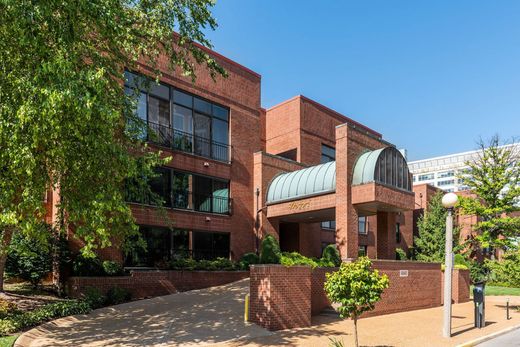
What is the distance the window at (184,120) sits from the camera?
71.2 ft

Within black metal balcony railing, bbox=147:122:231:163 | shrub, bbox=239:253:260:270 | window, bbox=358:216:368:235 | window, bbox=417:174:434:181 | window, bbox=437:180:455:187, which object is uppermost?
window, bbox=417:174:434:181

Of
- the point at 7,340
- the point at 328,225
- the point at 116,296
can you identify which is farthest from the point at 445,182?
the point at 7,340

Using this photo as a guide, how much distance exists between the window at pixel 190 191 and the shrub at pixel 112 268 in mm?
3203

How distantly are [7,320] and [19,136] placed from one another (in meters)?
5.38

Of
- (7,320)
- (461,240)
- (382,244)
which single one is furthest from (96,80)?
(461,240)

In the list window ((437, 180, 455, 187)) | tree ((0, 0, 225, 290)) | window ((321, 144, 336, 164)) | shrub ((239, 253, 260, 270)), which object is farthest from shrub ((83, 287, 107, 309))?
window ((437, 180, 455, 187))

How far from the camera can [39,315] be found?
515 inches

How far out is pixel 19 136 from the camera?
32.6ft

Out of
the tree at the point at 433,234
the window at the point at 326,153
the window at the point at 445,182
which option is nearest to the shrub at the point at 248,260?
the window at the point at 326,153

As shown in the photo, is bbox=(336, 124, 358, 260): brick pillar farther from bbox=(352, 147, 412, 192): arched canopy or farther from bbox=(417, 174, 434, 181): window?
bbox=(417, 174, 434, 181): window

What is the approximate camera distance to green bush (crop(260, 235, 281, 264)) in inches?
909

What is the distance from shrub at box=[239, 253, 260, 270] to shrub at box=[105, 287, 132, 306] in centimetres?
729

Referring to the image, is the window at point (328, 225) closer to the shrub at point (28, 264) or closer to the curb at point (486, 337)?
the curb at point (486, 337)

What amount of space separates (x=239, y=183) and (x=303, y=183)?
363 cm
